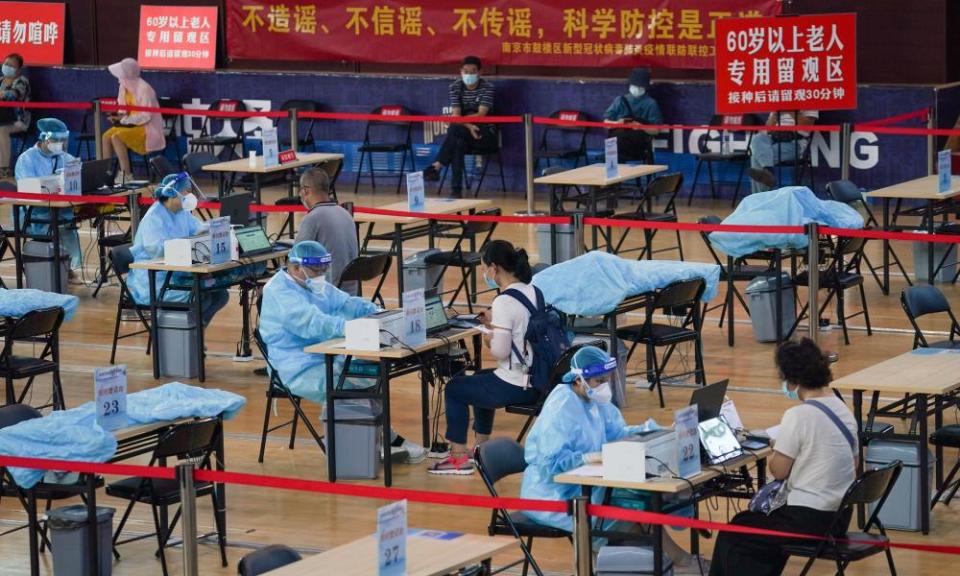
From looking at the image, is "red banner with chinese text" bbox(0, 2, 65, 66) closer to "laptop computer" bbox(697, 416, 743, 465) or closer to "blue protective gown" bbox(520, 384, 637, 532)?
"blue protective gown" bbox(520, 384, 637, 532)

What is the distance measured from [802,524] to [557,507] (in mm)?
1140

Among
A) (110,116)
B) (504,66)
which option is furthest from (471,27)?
(110,116)

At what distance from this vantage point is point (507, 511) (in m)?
7.86

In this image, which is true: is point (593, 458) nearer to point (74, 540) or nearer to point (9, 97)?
point (74, 540)

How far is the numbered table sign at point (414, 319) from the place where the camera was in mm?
9687

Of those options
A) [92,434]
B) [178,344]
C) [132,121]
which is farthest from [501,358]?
[132,121]

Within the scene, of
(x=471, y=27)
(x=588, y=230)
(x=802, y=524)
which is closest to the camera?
(x=802, y=524)

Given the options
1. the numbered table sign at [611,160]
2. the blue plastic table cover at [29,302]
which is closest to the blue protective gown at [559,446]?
the blue plastic table cover at [29,302]

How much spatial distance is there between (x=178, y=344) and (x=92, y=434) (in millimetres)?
3972

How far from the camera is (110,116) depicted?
2038 centimetres

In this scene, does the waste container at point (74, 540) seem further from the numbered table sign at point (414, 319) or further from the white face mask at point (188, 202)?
the white face mask at point (188, 202)

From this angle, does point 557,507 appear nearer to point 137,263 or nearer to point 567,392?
point 567,392

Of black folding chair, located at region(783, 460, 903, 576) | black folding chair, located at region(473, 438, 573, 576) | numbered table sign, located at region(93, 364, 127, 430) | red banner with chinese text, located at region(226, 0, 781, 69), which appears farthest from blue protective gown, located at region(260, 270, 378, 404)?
red banner with chinese text, located at region(226, 0, 781, 69)

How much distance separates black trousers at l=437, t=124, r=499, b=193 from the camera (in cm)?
1917
